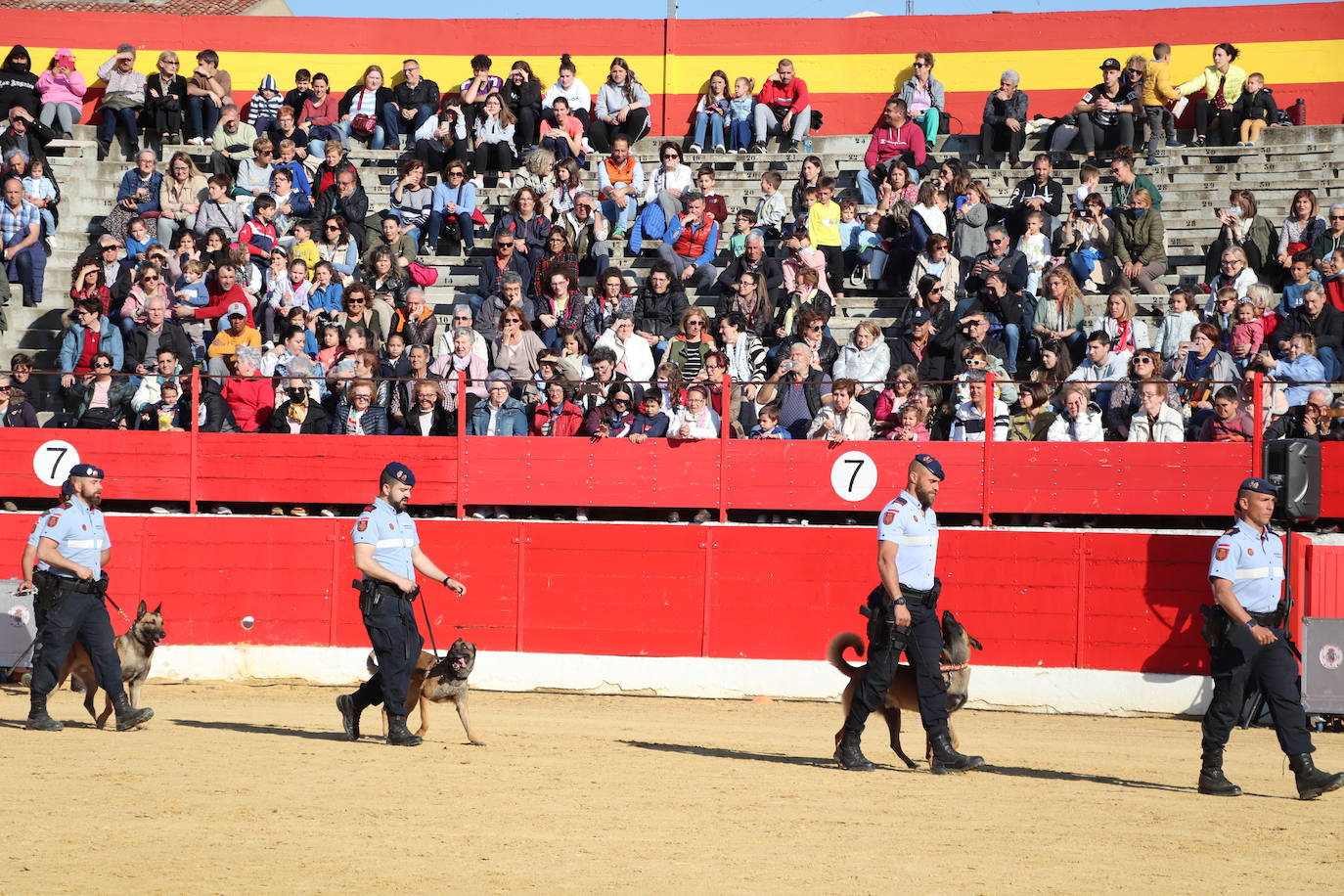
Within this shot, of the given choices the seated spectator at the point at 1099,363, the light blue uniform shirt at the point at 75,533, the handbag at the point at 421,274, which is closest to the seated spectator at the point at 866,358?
the seated spectator at the point at 1099,363

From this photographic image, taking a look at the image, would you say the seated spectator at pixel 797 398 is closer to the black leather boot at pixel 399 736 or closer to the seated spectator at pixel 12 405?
the black leather boot at pixel 399 736

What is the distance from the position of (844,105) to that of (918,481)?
49.9ft

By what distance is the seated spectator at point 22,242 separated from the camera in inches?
794

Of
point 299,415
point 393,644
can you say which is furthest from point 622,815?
point 299,415

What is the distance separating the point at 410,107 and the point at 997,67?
8.81 meters

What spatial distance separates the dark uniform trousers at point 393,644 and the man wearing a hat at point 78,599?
1.87 metres

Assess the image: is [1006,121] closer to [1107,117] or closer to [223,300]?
[1107,117]

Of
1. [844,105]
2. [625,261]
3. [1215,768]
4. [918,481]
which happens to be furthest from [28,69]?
[1215,768]

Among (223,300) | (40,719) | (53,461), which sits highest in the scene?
(223,300)

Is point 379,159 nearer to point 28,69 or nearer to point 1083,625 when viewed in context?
point 28,69

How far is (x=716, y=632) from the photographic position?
52.4ft

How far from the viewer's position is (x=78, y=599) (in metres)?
12.0

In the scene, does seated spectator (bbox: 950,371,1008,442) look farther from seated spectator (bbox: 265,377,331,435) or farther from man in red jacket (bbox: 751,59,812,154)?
man in red jacket (bbox: 751,59,812,154)

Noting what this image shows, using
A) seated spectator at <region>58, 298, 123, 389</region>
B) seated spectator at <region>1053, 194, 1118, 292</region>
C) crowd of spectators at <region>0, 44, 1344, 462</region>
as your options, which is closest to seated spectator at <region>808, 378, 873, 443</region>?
crowd of spectators at <region>0, 44, 1344, 462</region>
